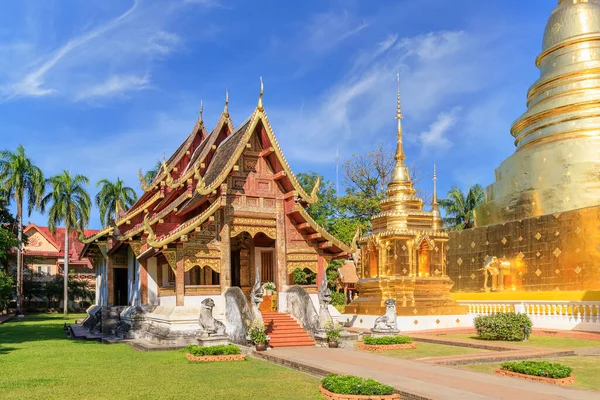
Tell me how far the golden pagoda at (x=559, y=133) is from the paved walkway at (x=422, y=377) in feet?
42.7

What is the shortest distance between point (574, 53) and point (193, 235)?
1884cm

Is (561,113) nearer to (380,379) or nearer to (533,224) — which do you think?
(533,224)

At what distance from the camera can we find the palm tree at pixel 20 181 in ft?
132

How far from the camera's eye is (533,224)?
22.5m

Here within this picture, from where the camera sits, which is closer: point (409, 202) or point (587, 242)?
point (587, 242)

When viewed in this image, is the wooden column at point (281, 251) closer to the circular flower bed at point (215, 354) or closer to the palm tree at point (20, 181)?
the circular flower bed at point (215, 354)

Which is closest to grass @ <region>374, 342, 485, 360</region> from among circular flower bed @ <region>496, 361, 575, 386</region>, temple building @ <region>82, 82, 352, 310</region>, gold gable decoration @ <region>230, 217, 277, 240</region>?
circular flower bed @ <region>496, 361, 575, 386</region>

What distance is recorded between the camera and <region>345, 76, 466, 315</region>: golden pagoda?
21.1 meters

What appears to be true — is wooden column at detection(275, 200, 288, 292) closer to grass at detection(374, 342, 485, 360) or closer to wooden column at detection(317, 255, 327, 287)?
wooden column at detection(317, 255, 327, 287)

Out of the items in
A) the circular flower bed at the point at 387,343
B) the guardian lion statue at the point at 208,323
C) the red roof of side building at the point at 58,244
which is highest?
the red roof of side building at the point at 58,244

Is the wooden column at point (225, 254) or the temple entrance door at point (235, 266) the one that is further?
the temple entrance door at point (235, 266)

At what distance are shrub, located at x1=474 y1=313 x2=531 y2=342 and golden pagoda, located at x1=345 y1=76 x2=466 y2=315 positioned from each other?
4.16 meters

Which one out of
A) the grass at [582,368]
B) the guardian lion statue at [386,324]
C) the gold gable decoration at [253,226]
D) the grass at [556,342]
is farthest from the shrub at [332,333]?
the grass at [556,342]

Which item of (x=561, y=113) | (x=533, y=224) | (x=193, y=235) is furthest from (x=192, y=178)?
(x=561, y=113)
